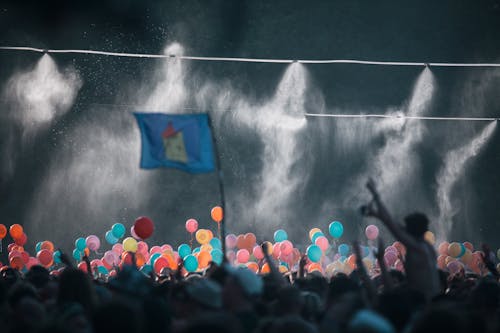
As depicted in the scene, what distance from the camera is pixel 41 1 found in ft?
94.4

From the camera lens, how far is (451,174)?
98.5 ft

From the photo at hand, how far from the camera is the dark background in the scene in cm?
2891

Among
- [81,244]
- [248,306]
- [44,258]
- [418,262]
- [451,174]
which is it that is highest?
[451,174]

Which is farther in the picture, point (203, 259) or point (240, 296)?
point (203, 259)

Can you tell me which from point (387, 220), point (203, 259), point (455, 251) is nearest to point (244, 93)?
point (455, 251)

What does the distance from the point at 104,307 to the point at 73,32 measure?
87.6 ft

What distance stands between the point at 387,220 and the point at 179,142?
10.2ft

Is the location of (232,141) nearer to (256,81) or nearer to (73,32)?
(256,81)

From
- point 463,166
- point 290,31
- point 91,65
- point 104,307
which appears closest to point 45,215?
point 91,65

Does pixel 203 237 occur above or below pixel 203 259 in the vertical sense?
above

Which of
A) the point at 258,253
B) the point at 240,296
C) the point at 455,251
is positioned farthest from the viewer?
the point at 258,253

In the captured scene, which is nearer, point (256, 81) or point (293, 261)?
point (293, 261)

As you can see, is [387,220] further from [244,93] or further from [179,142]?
[244,93]

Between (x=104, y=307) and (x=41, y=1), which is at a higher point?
(x=41, y=1)
